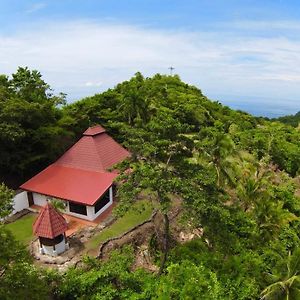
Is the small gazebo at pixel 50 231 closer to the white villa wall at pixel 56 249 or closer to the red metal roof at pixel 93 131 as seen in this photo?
the white villa wall at pixel 56 249

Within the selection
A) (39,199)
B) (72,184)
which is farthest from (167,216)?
(39,199)

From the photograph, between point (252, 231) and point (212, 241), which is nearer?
point (212, 241)

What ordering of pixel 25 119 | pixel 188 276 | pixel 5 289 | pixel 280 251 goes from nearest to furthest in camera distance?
pixel 5 289 < pixel 188 276 < pixel 280 251 < pixel 25 119

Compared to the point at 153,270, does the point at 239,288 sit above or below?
above

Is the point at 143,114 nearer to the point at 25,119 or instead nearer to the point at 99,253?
the point at 25,119

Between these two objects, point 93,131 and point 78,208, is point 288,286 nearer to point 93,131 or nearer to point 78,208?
point 78,208

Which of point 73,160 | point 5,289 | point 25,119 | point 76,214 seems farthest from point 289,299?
point 25,119

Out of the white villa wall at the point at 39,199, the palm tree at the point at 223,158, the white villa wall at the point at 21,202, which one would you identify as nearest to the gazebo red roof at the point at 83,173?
the white villa wall at the point at 21,202

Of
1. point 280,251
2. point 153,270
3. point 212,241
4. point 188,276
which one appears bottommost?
point 153,270
